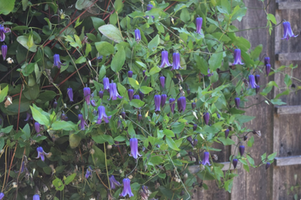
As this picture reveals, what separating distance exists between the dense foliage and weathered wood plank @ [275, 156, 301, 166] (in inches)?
29.2

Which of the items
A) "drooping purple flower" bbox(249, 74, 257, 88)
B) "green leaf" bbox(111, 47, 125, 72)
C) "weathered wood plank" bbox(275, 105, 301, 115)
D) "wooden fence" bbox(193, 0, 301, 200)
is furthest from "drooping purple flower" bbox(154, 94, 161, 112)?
"weathered wood plank" bbox(275, 105, 301, 115)

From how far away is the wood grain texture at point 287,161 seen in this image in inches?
86.7

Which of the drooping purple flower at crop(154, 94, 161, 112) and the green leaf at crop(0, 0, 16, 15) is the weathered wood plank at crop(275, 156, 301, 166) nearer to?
the drooping purple flower at crop(154, 94, 161, 112)

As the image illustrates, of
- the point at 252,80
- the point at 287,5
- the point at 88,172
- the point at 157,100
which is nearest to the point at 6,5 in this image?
the point at 157,100

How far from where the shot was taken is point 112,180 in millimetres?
1413

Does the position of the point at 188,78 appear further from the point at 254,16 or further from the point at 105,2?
the point at 254,16

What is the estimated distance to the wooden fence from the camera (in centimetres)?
205

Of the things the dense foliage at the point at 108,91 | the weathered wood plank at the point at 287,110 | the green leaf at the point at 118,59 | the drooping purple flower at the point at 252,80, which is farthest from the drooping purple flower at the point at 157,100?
the weathered wood plank at the point at 287,110

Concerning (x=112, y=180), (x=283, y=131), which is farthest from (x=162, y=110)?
(x=283, y=131)

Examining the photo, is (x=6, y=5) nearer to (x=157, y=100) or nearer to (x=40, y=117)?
(x=40, y=117)

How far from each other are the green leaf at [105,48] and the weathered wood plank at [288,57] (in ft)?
4.19

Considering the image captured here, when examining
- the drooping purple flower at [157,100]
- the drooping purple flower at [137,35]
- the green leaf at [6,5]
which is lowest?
the drooping purple flower at [157,100]

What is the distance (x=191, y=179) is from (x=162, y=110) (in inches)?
21.4

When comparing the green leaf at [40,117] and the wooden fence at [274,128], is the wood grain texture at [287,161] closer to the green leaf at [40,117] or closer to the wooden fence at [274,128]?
the wooden fence at [274,128]
